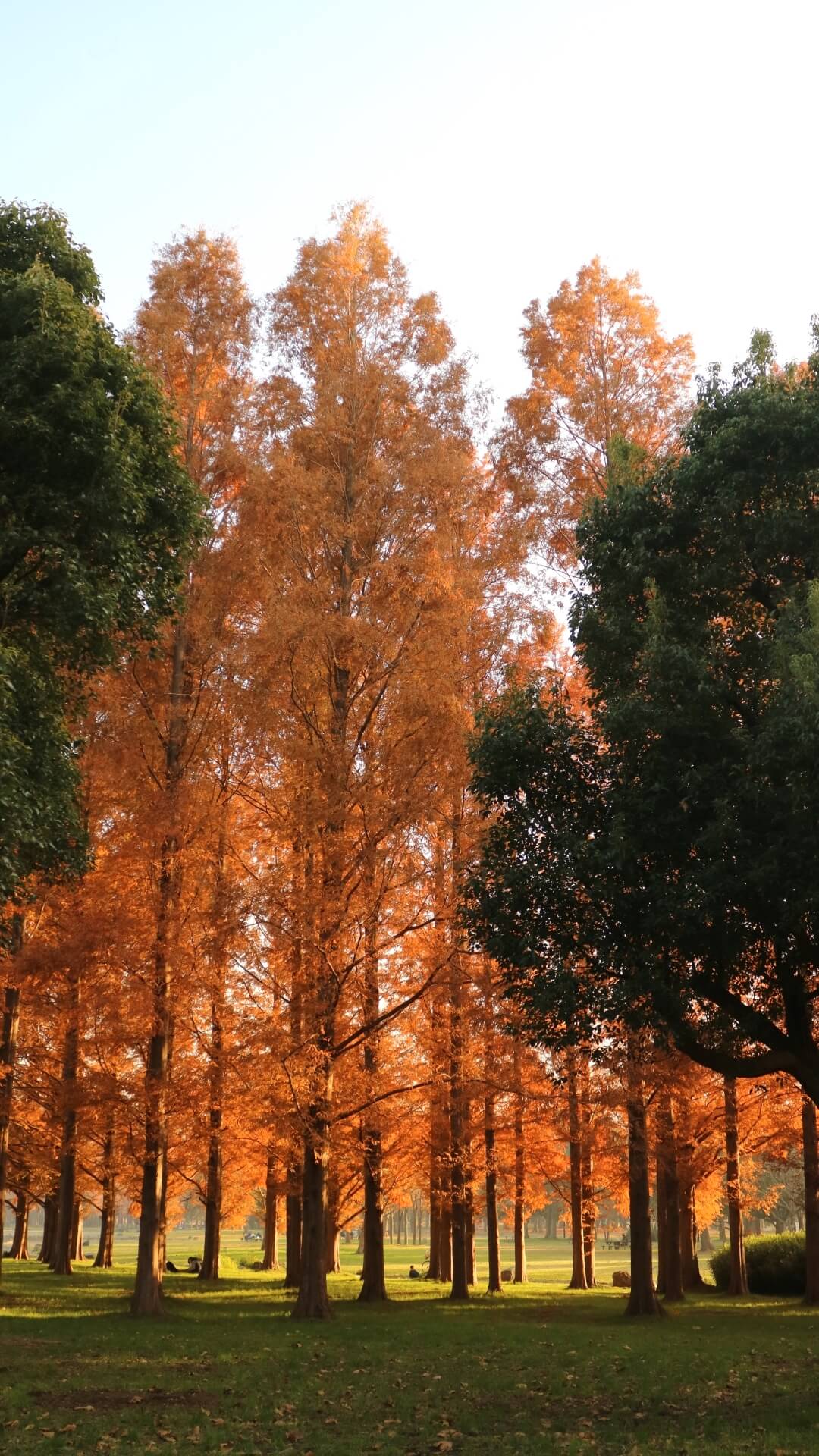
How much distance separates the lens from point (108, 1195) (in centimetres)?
3375

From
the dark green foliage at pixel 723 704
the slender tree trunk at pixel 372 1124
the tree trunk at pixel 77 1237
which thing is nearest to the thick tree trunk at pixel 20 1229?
the tree trunk at pixel 77 1237

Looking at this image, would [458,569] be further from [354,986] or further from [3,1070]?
[3,1070]

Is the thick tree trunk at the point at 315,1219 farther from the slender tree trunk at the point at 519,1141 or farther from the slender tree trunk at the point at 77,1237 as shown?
the slender tree trunk at the point at 77,1237

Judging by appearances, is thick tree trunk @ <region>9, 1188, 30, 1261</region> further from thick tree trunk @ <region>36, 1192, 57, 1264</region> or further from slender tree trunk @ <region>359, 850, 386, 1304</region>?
slender tree trunk @ <region>359, 850, 386, 1304</region>

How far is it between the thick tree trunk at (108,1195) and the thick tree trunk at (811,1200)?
15.5 metres

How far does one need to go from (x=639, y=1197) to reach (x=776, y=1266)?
44.8ft

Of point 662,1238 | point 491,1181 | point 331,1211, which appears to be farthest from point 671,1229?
point 331,1211

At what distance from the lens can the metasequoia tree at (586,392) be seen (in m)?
21.5

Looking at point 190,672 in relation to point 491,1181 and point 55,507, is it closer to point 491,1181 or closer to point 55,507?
point 55,507

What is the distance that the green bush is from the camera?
30.5 metres

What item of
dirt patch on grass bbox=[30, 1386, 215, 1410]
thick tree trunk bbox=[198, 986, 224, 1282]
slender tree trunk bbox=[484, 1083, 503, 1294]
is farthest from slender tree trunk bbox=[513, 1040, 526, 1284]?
dirt patch on grass bbox=[30, 1386, 215, 1410]

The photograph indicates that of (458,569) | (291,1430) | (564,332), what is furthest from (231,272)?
(291,1430)

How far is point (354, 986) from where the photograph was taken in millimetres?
18750

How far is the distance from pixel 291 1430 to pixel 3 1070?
13.0m
